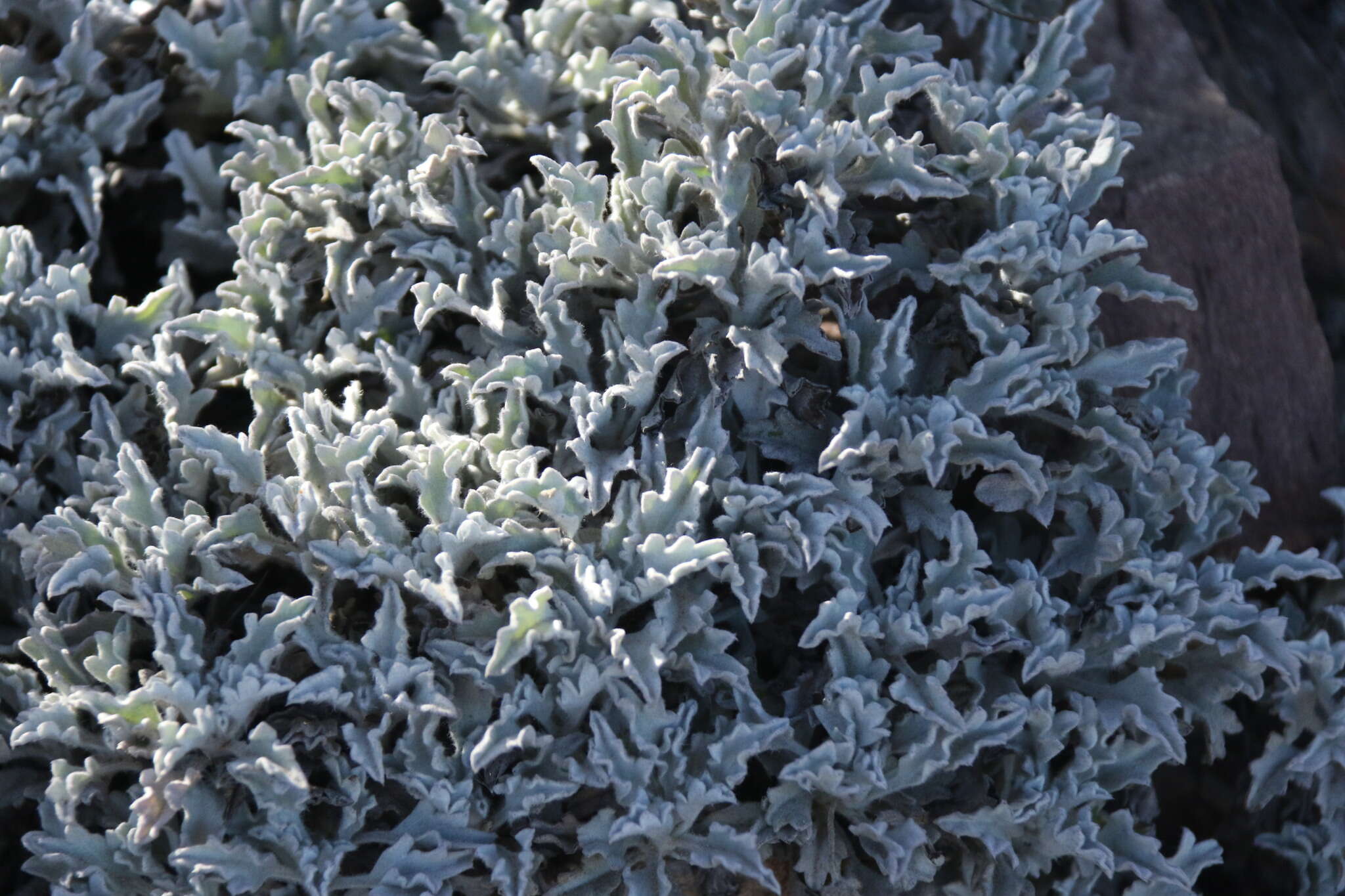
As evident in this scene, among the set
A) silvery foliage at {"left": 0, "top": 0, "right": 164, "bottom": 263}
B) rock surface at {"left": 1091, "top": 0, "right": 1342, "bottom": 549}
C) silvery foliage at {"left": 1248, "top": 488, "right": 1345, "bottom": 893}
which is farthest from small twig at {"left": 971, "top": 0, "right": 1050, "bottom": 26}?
silvery foliage at {"left": 0, "top": 0, "right": 164, "bottom": 263}

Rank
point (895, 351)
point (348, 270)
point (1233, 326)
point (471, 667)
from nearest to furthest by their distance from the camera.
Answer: point (471, 667), point (895, 351), point (348, 270), point (1233, 326)

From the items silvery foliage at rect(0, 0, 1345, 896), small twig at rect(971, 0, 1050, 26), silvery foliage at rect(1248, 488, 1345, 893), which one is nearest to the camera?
silvery foliage at rect(0, 0, 1345, 896)

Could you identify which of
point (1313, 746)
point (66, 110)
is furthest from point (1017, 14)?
point (66, 110)

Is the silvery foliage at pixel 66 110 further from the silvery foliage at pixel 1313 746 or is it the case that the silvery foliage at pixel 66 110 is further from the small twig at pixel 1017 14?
the silvery foliage at pixel 1313 746

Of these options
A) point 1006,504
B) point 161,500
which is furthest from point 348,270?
point 1006,504

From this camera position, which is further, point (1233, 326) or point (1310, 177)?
point (1310, 177)

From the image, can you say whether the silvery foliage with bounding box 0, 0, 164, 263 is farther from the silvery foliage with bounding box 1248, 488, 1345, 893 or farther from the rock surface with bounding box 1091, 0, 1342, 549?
the silvery foliage with bounding box 1248, 488, 1345, 893

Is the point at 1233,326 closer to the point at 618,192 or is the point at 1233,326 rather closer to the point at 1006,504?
the point at 1006,504
